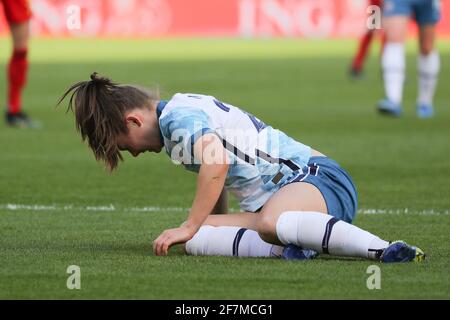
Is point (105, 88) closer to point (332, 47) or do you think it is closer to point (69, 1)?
point (332, 47)

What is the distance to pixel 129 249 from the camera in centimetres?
591

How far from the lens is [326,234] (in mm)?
5320

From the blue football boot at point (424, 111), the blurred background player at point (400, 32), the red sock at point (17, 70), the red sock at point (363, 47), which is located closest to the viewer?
the red sock at point (17, 70)

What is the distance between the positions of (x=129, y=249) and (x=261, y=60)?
19.6 m

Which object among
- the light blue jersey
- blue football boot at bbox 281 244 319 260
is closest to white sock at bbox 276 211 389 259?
blue football boot at bbox 281 244 319 260

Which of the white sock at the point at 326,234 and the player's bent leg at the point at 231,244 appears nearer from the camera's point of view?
the white sock at the point at 326,234

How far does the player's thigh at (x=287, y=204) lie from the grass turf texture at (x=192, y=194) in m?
0.15

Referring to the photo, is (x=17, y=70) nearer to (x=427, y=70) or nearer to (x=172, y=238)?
(x=427, y=70)

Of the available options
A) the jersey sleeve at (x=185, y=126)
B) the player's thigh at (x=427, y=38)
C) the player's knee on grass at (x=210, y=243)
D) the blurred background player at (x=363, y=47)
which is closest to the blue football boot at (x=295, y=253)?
the player's knee on grass at (x=210, y=243)

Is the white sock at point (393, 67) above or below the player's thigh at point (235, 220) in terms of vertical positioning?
below

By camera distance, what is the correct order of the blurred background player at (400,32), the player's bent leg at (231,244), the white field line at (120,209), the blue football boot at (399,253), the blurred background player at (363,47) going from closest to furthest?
the blue football boot at (399,253)
the player's bent leg at (231,244)
the white field line at (120,209)
the blurred background player at (400,32)
the blurred background player at (363,47)

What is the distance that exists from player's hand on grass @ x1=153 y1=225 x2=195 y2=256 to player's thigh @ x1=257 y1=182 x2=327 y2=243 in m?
0.33

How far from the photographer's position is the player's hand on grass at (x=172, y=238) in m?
5.34

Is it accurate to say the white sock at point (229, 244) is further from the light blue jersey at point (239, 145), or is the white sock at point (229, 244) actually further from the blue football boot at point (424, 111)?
the blue football boot at point (424, 111)
